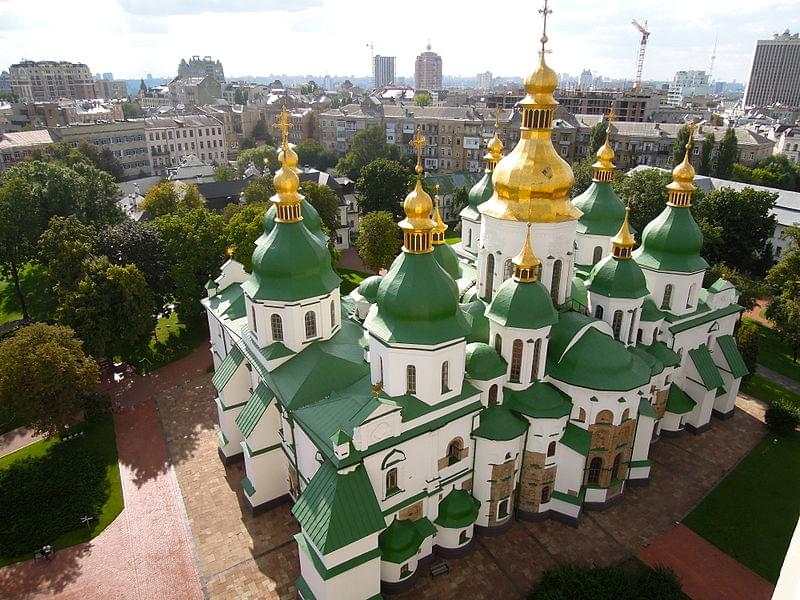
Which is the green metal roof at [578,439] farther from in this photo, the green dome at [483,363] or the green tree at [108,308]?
the green tree at [108,308]

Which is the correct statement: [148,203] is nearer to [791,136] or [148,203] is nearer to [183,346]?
[183,346]

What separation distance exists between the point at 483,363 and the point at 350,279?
31.9 meters

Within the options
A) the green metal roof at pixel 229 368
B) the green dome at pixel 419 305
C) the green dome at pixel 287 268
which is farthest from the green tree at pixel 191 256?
the green dome at pixel 419 305

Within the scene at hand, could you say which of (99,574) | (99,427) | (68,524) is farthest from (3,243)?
(99,574)

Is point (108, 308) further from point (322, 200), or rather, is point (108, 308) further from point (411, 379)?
point (322, 200)

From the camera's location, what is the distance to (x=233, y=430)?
28.8 metres

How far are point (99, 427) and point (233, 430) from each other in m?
9.43

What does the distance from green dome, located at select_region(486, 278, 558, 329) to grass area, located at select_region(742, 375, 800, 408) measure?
2130 centimetres

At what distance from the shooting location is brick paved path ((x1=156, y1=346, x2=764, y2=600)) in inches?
875

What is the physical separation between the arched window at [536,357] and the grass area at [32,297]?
32.8 m

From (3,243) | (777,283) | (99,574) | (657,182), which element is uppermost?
(657,182)

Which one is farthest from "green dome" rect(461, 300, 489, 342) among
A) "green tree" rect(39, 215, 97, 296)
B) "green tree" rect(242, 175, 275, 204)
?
"green tree" rect(242, 175, 275, 204)

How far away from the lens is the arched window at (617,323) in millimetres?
26094

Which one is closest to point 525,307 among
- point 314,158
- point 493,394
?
point 493,394
